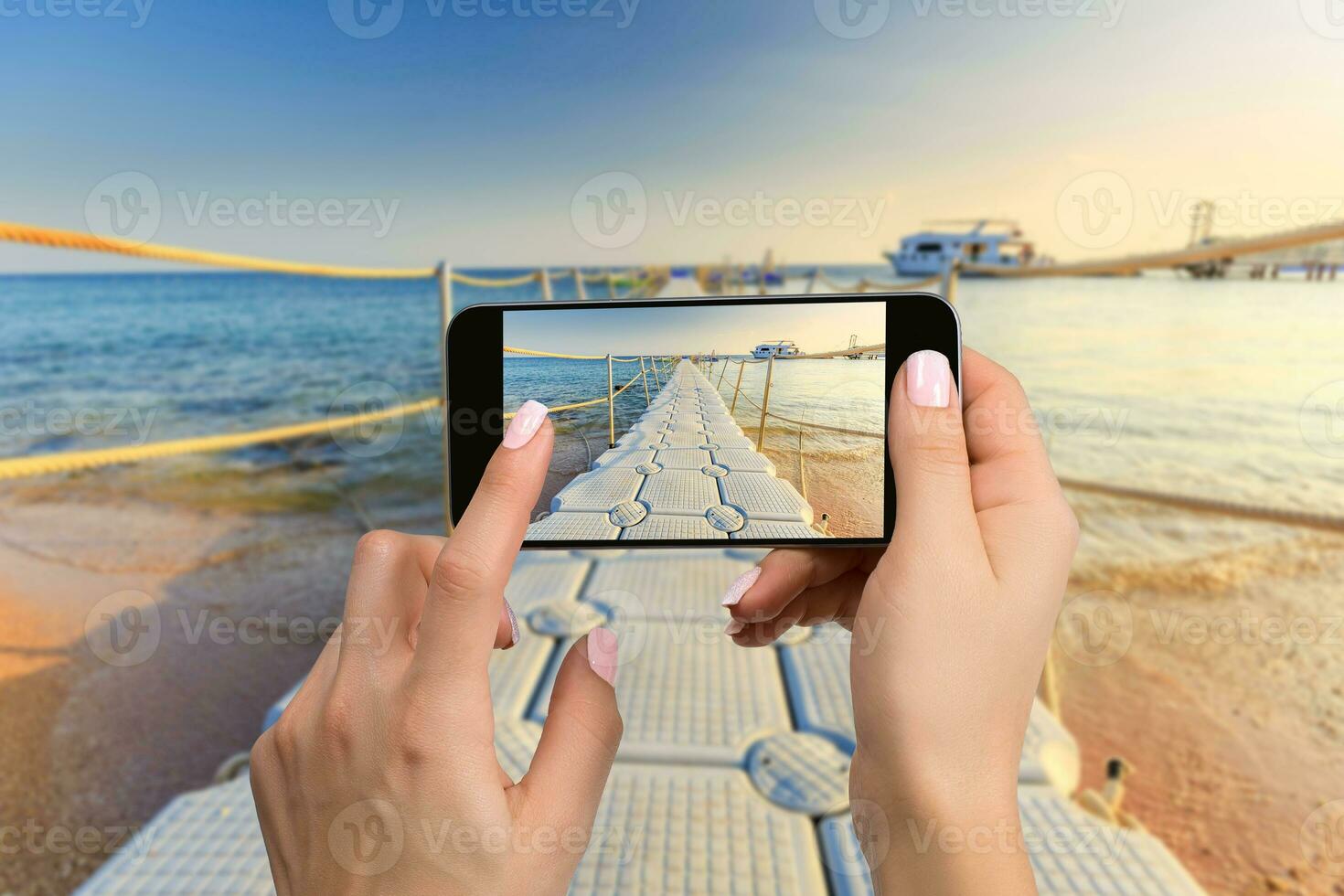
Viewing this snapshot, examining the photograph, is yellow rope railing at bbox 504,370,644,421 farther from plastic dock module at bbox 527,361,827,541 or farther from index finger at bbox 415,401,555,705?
index finger at bbox 415,401,555,705

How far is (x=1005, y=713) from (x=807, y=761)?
497mm

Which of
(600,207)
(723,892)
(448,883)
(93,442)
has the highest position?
(600,207)

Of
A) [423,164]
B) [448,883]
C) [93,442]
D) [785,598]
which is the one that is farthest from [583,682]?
[423,164]

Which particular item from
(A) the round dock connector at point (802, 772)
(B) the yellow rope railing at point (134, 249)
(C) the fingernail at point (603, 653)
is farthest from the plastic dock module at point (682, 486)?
(B) the yellow rope railing at point (134, 249)

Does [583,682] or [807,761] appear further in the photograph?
[807,761]

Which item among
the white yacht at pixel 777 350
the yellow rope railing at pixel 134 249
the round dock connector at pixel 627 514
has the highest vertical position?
the yellow rope railing at pixel 134 249

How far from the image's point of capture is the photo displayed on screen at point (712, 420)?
0.59m

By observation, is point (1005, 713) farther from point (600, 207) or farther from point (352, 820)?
point (600, 207)

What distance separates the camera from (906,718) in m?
0.41

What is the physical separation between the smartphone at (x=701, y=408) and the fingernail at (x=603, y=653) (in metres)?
0.14

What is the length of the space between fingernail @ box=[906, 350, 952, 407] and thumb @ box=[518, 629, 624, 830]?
12.0 inches

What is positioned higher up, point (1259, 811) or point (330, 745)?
point (330, 745)

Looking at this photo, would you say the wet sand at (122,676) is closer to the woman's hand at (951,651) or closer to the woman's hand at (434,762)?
the woman's hand at (434,762)

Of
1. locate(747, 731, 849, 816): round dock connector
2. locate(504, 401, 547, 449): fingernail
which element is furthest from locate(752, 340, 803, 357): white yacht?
locate(747, 731, 849, 816): round dock connector
